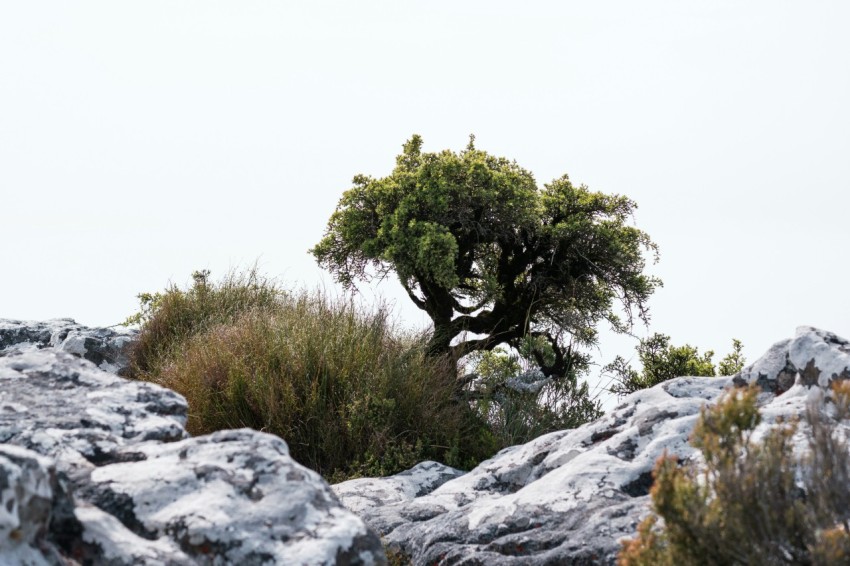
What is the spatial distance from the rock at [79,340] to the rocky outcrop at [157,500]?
9.61 m

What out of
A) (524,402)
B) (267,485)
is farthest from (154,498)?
(524,402)

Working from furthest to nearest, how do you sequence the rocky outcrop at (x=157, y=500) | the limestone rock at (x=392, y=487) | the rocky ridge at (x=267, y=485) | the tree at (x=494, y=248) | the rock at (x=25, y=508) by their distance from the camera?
the tree at (x=494, y=248), the limestone rock at (x=392, y=487), the rocky ridge at (x=267, y=485), the rocky outcrop at (x=157, y=500), the rock at (x=25, y=508)

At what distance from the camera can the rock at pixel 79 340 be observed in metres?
12.6

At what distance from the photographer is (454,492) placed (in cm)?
573

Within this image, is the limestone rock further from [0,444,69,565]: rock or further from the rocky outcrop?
[0,444,69,565]: rock

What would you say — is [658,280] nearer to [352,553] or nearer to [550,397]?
[550,397]

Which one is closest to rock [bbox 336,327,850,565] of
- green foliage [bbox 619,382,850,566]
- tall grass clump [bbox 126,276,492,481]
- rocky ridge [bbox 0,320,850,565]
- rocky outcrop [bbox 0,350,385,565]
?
rocky ridge [bbox 0,320,850,565]

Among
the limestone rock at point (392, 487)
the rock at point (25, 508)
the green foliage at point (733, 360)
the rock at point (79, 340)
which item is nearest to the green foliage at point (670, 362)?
the green foliage at point (733, 360)

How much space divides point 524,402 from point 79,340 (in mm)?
7010

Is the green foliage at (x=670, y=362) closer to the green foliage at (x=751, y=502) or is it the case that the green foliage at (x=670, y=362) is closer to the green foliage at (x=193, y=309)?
the green foliage at (x=193, y=309)

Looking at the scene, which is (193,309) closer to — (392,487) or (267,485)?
(392,487)

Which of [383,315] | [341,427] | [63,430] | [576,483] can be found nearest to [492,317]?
[383,315]

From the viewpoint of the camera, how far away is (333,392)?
28.8ft

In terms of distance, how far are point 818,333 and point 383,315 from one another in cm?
577
